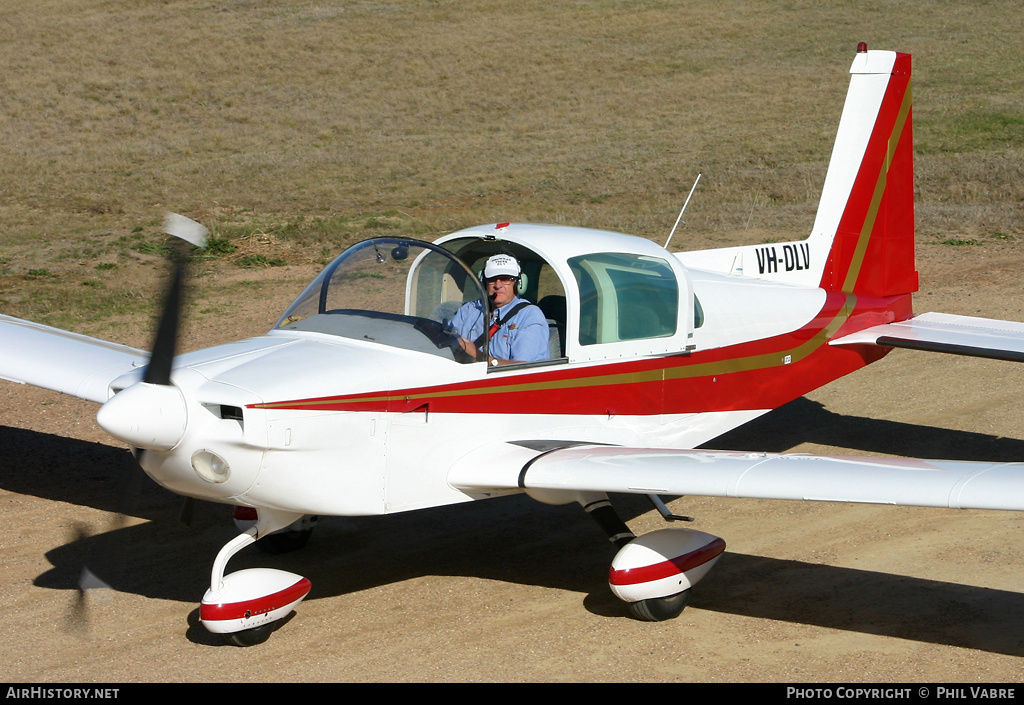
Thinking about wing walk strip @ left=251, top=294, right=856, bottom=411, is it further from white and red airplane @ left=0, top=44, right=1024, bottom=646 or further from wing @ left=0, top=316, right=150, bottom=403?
wing @ left=0, top=316, right=150, bottom=403

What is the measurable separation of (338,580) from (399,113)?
2692 centimetres

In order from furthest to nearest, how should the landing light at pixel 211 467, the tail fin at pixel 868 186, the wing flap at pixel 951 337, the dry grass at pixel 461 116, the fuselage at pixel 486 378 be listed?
the dry grass at pixel 461 116 → the tail fin at pixel 868 186 → the wing flap at pixel 951 337 → the fuselage at pixel 486 378 → the landing light at pixel 211 467

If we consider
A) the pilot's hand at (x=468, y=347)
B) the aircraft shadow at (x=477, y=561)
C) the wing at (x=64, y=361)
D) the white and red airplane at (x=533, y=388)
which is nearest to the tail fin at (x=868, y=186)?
the white and red airplane at (x=533, y=388)

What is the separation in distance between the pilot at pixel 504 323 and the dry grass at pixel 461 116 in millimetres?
9280

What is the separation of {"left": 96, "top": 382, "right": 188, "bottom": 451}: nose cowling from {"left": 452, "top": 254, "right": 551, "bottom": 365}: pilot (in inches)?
69.3

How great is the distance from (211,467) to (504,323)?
2.12 metres

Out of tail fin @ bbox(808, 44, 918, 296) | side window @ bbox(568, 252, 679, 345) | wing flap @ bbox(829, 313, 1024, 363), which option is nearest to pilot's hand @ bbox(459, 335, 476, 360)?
side window @ bbox(568, 252, 679, 345)

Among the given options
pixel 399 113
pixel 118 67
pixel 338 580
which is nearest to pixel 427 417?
pixel 338 580

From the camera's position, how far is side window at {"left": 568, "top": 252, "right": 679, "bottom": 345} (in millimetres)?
6938

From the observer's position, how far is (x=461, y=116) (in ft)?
106

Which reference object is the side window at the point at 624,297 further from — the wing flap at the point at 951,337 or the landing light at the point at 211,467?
the landing light at the point at 211,467

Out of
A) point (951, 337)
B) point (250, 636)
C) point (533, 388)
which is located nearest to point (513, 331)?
point (533, 388)

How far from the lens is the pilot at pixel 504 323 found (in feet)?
21.9

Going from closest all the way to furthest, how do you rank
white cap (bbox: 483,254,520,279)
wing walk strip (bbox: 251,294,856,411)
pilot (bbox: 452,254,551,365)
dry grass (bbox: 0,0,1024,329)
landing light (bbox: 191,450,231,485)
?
landing light (bbox: 191,450,231,485)
wing walk strip (bbox: 251,294,856,411)
pilot (bbox: 452,254,551,365)
white cap (bbox: 483,254,520,279)
dry grass (bbox: 0,0,1024,329)
